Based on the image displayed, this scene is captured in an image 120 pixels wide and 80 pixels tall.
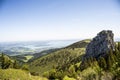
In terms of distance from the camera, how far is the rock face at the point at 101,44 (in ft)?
535

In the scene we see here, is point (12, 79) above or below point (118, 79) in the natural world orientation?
above

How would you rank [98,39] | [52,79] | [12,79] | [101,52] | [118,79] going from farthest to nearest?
[98,39]
[101,52]
[118,79]
[52,79]
[12,79]

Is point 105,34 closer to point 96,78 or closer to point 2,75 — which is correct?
point 96,78

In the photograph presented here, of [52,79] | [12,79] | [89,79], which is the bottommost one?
[89,79]

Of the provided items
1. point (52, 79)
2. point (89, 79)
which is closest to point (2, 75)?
point (52, 79)

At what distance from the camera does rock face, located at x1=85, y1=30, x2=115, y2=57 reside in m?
163

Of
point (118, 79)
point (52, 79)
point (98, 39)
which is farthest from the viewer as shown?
point (98, 39)

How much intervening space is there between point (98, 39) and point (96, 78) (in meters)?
76.7

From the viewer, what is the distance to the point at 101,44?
6713 inches

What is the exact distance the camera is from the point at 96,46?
176 meters

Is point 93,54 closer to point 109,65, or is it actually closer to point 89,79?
point 109,65

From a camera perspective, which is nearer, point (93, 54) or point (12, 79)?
point (12, 79)

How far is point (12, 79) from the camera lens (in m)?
41.7

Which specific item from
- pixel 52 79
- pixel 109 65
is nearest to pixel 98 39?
pixel 109 65
